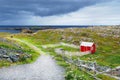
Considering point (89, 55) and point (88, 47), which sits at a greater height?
point (88, 47)

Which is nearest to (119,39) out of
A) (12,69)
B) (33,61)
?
(33,61)

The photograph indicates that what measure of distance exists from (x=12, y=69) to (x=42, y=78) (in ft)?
36.0

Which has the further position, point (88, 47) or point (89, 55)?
point (88, 47)

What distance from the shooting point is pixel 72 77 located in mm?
45406

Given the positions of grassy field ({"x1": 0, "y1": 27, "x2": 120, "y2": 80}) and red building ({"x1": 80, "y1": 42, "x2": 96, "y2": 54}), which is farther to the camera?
red building ({"x1": 80, "y1": 42, "x2": 96, "y2": 54})

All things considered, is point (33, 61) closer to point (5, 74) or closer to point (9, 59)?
point (9, 59)

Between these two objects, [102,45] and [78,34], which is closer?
[102,45]

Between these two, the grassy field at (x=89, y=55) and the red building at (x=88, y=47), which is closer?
the grassy field at (x=89, y=55)

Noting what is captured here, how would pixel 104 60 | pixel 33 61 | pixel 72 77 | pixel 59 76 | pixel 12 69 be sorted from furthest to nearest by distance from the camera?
pixel 104 60 → pixel 33 61 → pixel 12 69 → pixel 59 76 → pixel 72 77

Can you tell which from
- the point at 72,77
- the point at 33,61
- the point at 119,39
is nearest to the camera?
the point at 72,77

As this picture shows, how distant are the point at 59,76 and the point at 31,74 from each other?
5.22m

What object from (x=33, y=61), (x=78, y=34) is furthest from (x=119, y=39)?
(x=33, y=61)

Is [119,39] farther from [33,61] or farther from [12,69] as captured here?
[12,69]

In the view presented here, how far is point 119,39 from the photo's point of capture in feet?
472
